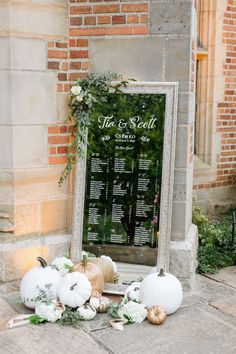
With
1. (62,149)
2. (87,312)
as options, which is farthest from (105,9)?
(87,312)

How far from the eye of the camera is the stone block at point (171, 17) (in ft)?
Result: 14.3

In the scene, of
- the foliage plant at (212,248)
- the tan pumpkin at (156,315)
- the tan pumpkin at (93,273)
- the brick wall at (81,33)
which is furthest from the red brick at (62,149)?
the foliage plant at (212,248)

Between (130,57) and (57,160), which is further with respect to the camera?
(57,160)

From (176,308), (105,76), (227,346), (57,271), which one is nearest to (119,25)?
(105,76)

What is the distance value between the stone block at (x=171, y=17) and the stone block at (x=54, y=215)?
73.8 inches

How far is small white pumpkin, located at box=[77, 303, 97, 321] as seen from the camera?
3893mm

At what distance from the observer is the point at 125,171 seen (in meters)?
4.56

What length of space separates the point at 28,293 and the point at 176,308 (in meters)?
1.23

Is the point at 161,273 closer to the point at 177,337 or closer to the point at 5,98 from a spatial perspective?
the point at 177,337

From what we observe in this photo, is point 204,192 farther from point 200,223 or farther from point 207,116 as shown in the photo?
point 200,223

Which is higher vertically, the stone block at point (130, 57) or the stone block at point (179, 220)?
the stone block at point (130, 57)

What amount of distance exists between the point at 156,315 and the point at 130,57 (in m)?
2.31

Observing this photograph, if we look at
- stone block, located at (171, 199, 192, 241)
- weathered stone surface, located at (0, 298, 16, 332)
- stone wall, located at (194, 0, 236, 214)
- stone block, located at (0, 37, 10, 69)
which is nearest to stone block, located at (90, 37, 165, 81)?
stone block, located at (0, 37, 10, 69)

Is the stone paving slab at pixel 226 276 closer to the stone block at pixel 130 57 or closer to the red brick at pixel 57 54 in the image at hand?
the stone block at pixel 130 57
